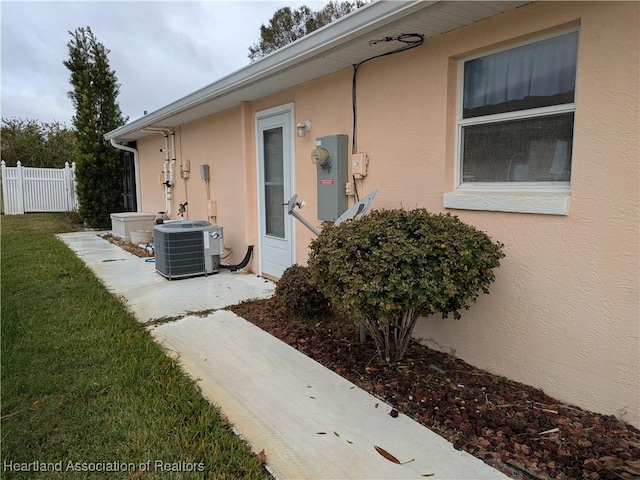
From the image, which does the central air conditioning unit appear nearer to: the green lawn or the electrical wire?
the green lawn

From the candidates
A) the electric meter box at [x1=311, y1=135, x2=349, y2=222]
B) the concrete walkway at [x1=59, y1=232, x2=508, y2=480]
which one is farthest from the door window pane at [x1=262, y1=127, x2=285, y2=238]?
the concrete walkway at [x1=59, y1=232, x2=508, y2=480]

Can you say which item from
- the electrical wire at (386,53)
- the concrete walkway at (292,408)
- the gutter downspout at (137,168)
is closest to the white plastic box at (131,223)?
the gutter downspout at (137,168)

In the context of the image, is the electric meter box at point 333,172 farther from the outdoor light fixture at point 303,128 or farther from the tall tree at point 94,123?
the tall tree at point 94,123

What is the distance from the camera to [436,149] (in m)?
3.68

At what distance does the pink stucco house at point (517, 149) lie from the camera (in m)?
2.63

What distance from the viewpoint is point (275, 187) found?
640 centimetres

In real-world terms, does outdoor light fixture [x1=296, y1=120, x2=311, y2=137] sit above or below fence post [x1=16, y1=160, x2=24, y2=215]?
above

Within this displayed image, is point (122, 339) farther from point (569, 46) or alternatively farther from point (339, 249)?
point (569, 46)

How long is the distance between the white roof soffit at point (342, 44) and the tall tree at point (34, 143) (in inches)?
827

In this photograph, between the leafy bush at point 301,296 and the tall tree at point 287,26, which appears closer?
the leafy bush at point 301,296

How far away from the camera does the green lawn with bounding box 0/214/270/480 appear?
7.75 feet

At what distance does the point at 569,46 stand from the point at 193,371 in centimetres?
359

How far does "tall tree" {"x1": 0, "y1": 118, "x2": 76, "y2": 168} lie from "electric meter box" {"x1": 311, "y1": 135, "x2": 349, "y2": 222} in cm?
2253

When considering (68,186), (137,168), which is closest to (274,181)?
(137,168)
